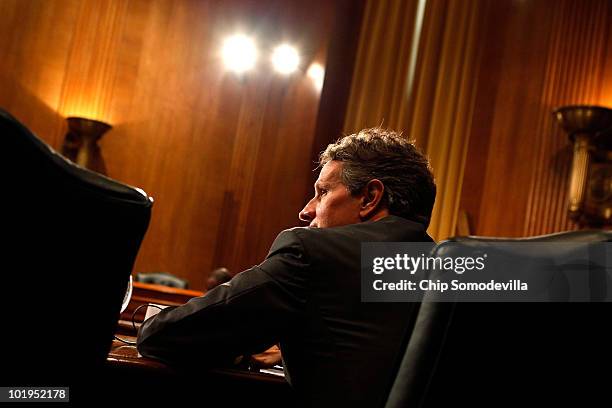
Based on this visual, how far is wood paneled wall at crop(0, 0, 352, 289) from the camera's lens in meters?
6.82

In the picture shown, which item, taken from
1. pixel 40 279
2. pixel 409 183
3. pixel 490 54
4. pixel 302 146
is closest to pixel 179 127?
pixel 302 146

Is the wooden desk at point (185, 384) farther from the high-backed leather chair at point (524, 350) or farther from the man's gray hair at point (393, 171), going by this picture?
the high-backed leather chair at point (524, 350)

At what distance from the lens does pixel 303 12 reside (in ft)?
24.1

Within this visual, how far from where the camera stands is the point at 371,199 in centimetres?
180

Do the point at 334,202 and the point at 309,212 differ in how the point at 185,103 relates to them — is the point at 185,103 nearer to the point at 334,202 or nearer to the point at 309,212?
the point at 309,212

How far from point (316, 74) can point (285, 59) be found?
0.50 metres

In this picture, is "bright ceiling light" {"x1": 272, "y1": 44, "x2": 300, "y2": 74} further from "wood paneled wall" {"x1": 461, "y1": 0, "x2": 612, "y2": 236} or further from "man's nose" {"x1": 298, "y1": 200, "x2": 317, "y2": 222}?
"man's nose" {"x1": 298, "y1": 200, "x2": 317, "y2": 222}

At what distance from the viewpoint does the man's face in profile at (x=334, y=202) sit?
1834 mm

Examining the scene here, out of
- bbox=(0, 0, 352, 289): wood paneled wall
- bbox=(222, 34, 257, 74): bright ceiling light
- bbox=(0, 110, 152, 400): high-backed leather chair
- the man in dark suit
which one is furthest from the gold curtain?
bbox=(0, 110, 152, 400): high-backed leather chair

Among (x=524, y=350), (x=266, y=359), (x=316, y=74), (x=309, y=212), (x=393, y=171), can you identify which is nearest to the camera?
(x=524, y=350)

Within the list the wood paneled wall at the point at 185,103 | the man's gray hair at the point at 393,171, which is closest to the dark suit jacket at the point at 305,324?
the man's gray hair at the point at 393,171

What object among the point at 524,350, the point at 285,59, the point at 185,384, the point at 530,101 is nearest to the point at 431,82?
the point at 530,101

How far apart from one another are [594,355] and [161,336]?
32.0 inches

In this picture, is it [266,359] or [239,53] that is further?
[239,53]
